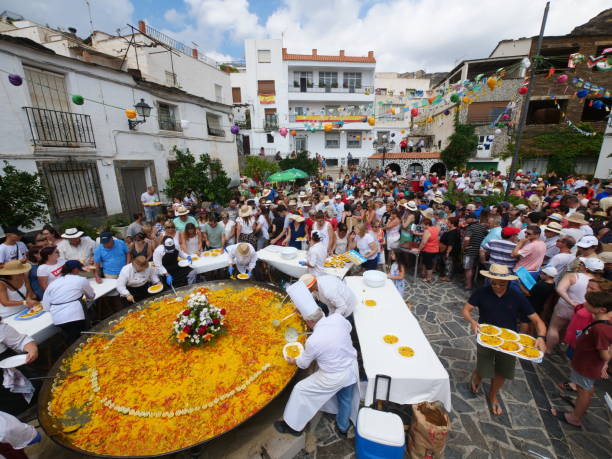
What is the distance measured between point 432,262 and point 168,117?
51.8 feet

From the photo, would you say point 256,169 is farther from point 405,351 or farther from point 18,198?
point 405,351

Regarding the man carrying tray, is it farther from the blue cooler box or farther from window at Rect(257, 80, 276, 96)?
window at Rect(257, 80, 276, 96)

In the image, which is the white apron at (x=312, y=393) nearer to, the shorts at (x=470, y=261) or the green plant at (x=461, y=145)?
the shorts at (x=470, y=261)

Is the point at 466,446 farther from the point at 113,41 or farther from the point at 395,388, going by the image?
the point at 113,41

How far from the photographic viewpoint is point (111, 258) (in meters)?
5.90

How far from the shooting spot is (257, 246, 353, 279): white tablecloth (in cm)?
593

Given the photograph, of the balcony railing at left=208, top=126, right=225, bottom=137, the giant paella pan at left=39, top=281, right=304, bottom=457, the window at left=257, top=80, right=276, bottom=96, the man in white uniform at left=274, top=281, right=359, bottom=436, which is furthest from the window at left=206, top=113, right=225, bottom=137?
the man in white uniform at left=274, top=281, right=359, bottom=436

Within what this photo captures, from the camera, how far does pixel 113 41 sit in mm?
16062

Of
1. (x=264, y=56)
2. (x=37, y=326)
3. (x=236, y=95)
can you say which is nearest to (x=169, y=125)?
(x=37, y=326)

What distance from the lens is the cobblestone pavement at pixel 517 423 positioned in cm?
337

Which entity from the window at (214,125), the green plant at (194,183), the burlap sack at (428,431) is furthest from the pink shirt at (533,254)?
the window at (214,125)

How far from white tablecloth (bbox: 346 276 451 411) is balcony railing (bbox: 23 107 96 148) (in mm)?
12712

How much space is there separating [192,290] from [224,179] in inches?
361

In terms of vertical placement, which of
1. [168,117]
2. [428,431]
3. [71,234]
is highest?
[168,117]
